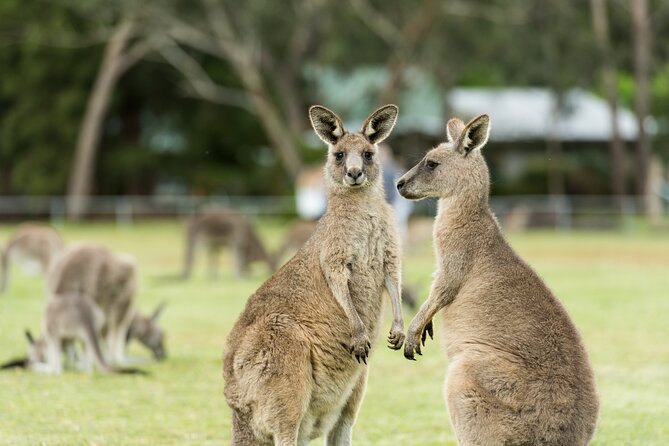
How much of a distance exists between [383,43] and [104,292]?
2693cm

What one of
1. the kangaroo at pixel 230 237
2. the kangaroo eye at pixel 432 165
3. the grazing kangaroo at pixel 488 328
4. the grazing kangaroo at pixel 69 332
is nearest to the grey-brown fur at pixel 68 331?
the grazing kangaroo at pixel 69 332

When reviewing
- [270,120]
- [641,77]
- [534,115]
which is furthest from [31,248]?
[534,115]

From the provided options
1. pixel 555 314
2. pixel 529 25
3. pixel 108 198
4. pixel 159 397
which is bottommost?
pixel 159 397

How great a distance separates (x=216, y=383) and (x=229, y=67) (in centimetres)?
3045

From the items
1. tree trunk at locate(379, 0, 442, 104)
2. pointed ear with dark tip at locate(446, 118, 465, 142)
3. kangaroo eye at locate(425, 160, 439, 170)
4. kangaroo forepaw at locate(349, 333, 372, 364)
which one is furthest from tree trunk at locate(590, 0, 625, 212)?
kangaroo forepaw at locate(349, 333, 372, 364)

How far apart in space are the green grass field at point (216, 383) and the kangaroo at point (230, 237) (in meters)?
0.49

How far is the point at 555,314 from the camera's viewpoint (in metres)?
4.86

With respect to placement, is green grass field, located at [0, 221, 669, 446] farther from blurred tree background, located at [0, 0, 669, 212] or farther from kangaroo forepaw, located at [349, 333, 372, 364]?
blurred tree background, located at [0, 0, 669, 212]

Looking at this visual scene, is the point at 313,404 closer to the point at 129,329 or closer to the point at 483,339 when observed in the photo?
the point at 483,339

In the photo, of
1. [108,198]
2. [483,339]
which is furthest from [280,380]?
[108,198]

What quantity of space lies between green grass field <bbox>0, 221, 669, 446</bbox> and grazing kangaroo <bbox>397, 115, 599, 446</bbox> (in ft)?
4.14

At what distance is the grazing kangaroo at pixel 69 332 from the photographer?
7.99 m

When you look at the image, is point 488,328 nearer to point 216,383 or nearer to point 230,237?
point 216,383

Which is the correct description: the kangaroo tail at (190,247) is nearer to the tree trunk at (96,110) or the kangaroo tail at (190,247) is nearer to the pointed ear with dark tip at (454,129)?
the pointed ear with dark tip at (454,129)
